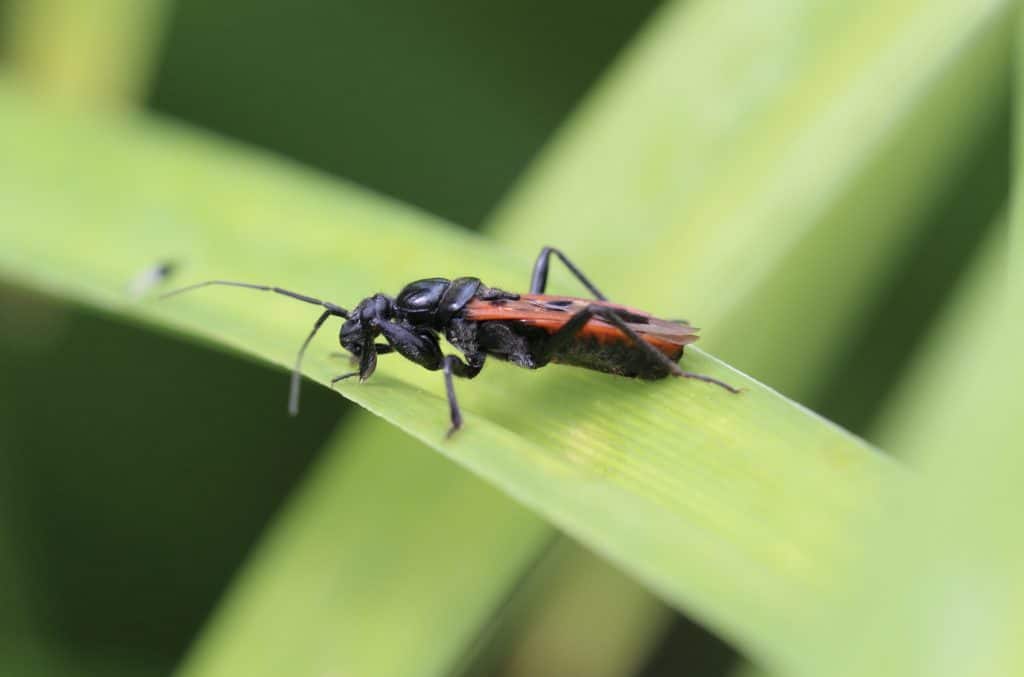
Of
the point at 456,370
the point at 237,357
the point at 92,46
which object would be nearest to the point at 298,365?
the point at 456,370

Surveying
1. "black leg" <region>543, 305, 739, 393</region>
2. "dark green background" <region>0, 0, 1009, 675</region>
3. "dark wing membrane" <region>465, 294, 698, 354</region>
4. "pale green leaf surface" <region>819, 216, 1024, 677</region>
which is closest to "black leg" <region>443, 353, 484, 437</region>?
"dark wing membrane" <region>465, 294, 698, 354</region>

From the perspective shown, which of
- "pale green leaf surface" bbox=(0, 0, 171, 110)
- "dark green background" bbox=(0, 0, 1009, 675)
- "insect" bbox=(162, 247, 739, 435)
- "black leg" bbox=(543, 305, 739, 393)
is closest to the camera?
"black leg" bbox=(543, 305, 739, 393)

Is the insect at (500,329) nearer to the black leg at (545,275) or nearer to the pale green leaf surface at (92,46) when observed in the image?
the black leg at (545,275)

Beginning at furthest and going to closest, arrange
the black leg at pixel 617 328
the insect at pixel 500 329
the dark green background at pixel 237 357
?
the dark green background at pixel 237 357
the insect at pixel 500 329
the black leg at pixel 617 328

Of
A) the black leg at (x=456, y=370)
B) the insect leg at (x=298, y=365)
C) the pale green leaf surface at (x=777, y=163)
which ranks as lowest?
the insect leg at (x=298, y=365)

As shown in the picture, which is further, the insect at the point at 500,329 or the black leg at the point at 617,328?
the insect at the point at 500,329

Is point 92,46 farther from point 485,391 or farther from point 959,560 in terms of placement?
point 959,560

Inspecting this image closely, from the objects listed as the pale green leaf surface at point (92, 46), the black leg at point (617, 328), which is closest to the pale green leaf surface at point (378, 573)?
the black leg at point (617, 328)

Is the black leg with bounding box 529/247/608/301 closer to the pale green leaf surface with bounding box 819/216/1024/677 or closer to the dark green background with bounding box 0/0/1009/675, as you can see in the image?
the dark green background with bounding box 0/0/1009/675
